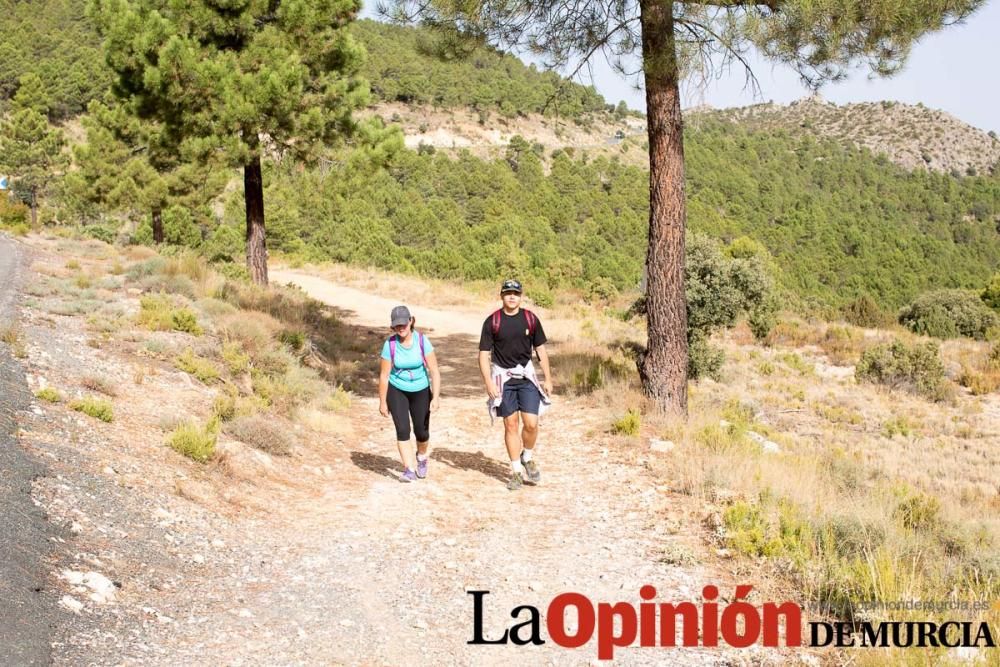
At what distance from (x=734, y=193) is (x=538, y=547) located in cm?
9545

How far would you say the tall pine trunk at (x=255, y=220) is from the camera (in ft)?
46.5

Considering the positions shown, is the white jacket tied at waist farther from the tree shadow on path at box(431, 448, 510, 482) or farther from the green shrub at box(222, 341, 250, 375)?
the green shrub at box(222, 341, 250, 375)

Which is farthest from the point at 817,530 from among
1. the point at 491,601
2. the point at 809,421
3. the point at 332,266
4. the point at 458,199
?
the point at 458,199

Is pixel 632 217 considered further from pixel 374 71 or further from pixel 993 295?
pixel 374 71

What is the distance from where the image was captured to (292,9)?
1279 cm

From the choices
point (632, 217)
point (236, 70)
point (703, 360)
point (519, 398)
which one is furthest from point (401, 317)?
point (632, 217)

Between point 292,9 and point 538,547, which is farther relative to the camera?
point 292,9

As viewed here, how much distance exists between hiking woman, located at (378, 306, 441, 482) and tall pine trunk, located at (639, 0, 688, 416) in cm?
306

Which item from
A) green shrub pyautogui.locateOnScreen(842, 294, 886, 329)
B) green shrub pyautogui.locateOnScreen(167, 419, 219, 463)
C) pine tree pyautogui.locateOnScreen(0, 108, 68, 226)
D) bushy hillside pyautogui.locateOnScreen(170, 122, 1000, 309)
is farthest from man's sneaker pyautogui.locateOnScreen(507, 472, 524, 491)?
pine tree pyautogui.locateOnScreen(0, 108, 68, 226)

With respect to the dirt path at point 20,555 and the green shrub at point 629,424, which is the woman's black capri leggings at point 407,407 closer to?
the green shrub at point 629,424

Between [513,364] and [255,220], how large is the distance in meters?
9.56

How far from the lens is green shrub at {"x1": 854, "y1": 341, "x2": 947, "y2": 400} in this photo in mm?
16078

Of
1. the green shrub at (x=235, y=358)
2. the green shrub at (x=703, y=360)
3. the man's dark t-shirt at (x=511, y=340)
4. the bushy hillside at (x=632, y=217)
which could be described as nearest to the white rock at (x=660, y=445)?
the man's dark t-shirt at (x=511, y=340)

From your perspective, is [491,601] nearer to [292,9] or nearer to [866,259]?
[292,9]
